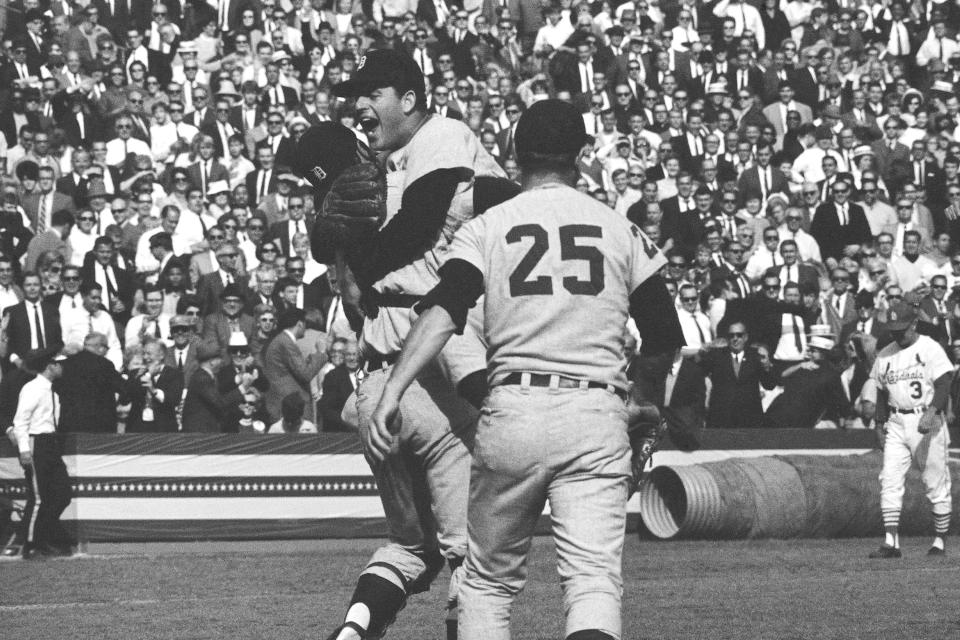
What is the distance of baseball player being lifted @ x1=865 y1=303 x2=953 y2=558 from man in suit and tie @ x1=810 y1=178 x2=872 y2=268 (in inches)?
235

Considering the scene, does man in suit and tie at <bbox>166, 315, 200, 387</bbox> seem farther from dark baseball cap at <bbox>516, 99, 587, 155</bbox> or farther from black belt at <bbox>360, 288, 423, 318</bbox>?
dark baseball cap at <bbox>516, 99, 587, 155</bbox>

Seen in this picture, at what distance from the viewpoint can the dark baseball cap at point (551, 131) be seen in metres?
5.86

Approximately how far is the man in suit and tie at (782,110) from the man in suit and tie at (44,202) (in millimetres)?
10033

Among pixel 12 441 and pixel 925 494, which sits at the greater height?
pixel 12 441

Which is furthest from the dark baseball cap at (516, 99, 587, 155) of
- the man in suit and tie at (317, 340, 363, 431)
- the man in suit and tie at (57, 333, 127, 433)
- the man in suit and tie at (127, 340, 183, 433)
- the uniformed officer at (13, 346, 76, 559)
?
the man in suit and tie at (127, 340, 183, 433)

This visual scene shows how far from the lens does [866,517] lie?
53.8 ft

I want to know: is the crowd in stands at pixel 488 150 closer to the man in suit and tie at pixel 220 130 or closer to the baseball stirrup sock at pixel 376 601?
the man in suit and tie at pixel 220 130

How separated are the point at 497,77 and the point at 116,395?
8472mm

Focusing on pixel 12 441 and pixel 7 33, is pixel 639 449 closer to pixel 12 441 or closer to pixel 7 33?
pixel 12 441

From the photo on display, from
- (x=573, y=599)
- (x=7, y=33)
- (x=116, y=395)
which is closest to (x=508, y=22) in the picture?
(x=7, y=33)

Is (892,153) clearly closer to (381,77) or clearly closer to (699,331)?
(699,331)

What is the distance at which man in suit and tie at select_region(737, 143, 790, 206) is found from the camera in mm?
21602

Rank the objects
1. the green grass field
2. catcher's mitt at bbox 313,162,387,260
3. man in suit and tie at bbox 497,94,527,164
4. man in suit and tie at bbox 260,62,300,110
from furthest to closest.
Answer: man in suit and tie at bbox 260,62,300,110
man in suit and tie at bbox 497,94,527,164
the green grass field
catcher's mitt at bbox 313,162,387,260

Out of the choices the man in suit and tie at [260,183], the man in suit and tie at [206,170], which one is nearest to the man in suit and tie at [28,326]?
the man in suit and tie at [206,170]
